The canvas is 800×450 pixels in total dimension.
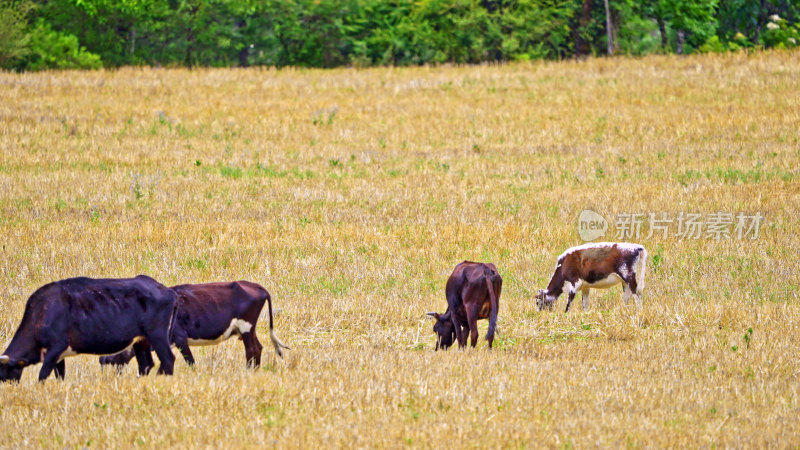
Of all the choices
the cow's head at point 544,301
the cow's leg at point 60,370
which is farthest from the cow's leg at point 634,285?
the cow's leg at point 60,370

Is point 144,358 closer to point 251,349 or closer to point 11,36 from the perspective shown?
A: point 251,349

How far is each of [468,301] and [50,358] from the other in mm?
4247

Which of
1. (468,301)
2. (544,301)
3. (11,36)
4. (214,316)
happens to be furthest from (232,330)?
(11,36)

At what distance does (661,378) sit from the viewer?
8984 mm

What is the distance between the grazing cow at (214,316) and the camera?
9383mm

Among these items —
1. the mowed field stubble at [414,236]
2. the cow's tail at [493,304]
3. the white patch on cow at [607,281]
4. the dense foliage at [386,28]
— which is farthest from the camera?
the dense foliage at [386,28]

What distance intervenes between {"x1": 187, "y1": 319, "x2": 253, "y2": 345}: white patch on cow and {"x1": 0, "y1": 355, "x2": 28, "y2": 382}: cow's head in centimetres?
155

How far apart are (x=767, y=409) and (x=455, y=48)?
5301 cm

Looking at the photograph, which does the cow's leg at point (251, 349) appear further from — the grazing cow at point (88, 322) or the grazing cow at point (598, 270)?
the grazing cow at point (598, 270)

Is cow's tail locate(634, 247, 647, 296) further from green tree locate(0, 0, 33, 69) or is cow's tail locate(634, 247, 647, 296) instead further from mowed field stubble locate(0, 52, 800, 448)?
green tree locate(0, 0, 33, 69)

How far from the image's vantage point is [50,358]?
8609 mm

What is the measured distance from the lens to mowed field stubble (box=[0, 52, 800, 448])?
7.82 m

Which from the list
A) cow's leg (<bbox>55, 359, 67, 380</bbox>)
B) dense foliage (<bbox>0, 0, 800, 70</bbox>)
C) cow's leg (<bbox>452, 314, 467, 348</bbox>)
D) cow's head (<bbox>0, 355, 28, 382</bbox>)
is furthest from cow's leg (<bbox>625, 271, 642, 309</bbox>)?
dense foliage (<bbox>0, 0, 800, 70</bbox>)

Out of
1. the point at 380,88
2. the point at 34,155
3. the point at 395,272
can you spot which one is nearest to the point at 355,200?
the point at 395,272
